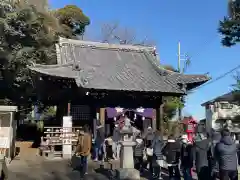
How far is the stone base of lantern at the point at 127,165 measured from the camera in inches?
437

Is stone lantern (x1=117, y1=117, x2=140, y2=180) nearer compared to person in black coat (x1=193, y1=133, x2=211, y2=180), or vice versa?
person in black coat (x1=193, y1=133, x2=211, y2=180)

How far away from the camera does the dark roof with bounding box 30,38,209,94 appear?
56.4ft

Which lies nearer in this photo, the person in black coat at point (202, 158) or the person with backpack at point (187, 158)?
the person in black coat at point (202, 158)

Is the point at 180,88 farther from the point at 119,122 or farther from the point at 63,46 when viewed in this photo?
the point at 63,46

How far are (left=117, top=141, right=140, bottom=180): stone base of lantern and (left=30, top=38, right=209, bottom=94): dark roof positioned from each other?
5.40m

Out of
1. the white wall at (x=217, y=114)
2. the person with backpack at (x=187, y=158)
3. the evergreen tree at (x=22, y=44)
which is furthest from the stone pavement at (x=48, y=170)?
the white wall at (x=217, y=114)

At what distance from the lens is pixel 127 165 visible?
11391 millimetres

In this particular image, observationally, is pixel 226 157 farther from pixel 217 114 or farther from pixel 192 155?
pixel 217 114

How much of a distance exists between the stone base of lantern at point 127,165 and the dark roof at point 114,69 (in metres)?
5.40

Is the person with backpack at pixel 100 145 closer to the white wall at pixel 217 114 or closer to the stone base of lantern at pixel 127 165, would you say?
the stone base of lantern at pixel 127 165

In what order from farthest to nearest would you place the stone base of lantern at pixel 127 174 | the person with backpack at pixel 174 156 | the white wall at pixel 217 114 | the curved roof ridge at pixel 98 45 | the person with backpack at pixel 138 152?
the white wall at pixel 217 114, the curved roof ridge at pixel 98 45, the person with backpack at pixel 138 152, the stone base of lantern at pixel 127 174, the person with backpack at pixel 174 156

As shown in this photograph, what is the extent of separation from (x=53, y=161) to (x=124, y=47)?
9.94m

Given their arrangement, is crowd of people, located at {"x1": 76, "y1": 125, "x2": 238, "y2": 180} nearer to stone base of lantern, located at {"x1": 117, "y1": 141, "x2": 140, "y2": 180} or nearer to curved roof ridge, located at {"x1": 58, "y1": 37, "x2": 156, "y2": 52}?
stone base of lantern, located at {"x1": 117, "y1": 141, "x2": 140, "y2": 180}

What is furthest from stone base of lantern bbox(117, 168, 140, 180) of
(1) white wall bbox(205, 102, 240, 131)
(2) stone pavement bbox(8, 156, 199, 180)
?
(1) white wall bbox(205, 102, 240, 131)
